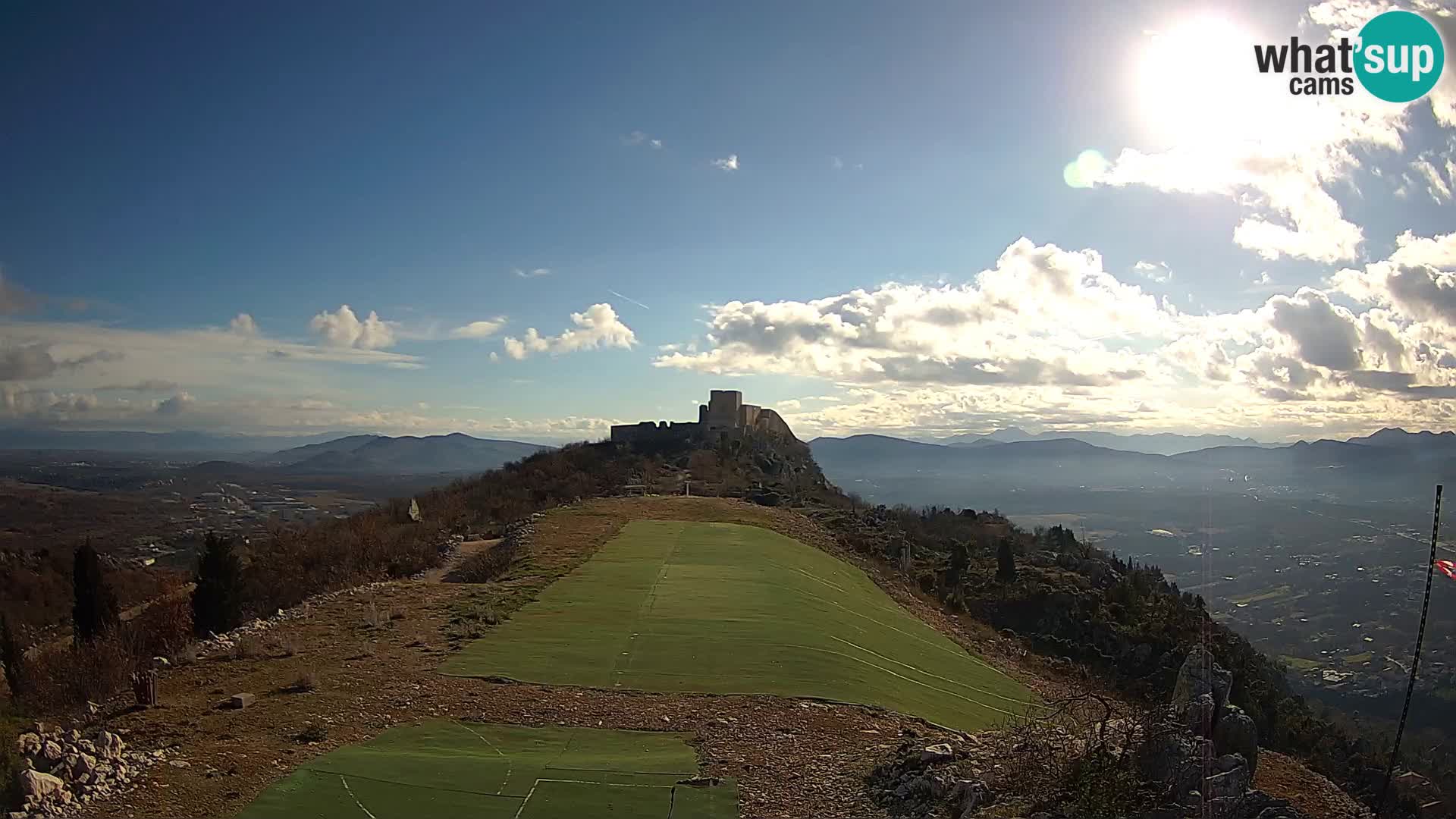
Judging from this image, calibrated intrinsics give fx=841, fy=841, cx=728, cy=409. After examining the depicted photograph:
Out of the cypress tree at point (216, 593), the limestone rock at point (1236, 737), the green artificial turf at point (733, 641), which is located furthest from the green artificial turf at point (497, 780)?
the cypress tree at point (216, 593)

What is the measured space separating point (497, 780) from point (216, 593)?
620 inches

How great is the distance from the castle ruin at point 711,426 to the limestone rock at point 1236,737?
52558 millimetres

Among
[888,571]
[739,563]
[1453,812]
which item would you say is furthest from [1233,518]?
[1453,812]

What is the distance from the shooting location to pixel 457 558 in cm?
2598

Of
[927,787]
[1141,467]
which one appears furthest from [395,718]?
[1141,467]

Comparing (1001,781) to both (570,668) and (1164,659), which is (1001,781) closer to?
(570,668)

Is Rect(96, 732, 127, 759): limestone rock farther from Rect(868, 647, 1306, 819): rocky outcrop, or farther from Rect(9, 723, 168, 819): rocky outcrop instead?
Rect(868, 647, 1306, 819): rocky outcrop

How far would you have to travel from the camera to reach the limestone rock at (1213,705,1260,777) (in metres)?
8.78

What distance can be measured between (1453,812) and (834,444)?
176m

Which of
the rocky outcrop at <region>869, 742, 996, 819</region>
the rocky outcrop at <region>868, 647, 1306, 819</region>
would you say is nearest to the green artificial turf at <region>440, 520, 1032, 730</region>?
the rocky outcrop at <region>869, 742, 996, 819</region>

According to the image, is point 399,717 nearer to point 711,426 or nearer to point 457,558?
point 457,558

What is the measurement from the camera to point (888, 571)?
3070 centimetres

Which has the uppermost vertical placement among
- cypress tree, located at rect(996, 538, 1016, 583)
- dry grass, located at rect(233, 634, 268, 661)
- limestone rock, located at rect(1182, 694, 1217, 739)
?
limestone rock, located at rect(1182, 694, 1217, 739)

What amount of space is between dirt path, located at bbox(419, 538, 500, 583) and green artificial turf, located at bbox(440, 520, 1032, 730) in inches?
175
